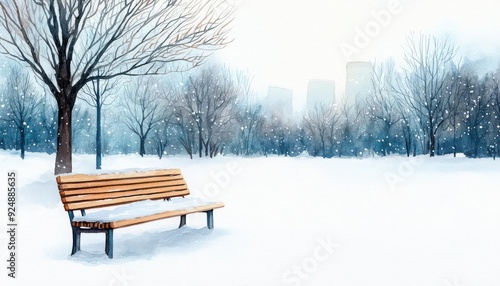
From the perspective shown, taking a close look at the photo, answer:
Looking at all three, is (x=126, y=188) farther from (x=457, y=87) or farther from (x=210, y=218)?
(x=457, y=87)

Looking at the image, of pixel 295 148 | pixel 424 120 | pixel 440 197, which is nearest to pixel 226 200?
pixel 440 197

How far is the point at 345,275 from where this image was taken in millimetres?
4645

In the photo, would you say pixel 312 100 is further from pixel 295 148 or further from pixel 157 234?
pixel 157 234

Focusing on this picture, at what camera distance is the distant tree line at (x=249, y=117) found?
103ft

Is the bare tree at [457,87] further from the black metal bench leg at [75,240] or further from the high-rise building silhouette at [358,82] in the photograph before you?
the black metal bench leg at [75,240]

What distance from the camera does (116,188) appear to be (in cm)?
605

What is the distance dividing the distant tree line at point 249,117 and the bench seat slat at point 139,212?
74.6ft

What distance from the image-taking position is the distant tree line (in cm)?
3134

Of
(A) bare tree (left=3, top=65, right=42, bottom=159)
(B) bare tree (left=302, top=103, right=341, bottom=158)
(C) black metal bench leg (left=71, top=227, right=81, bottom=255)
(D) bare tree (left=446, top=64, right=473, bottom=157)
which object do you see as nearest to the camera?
(C) black metal bench leg (left=71, top=227, right=81, bottom=255)

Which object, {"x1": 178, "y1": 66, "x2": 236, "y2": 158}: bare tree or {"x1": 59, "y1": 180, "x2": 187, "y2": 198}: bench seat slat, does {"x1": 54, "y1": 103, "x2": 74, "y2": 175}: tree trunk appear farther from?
{"x1": 178, "y1": 66, "x2": 236, "y2": 158}: bare tree

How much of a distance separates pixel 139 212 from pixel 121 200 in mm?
514

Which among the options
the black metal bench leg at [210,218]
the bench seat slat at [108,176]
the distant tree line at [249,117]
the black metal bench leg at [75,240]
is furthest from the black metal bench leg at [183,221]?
the distant tree line at [249,117]

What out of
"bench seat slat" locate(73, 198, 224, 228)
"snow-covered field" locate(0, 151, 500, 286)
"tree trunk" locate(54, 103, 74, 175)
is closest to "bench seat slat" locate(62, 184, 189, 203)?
"bench seat slat" locate(73, 198, 224, 228)

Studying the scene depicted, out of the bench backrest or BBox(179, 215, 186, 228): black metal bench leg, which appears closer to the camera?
the bench backrest
